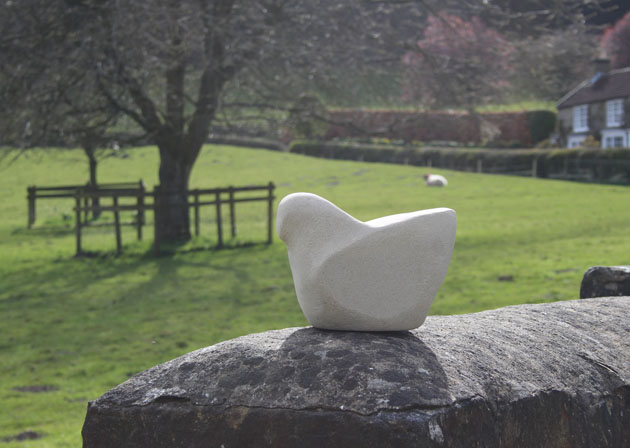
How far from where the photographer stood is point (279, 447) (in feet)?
12.4

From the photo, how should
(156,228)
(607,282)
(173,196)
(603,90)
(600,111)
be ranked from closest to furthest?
1. (607,282)
2. (156,228)
3. (173,196)
4. (600,111)
5. (603,90)

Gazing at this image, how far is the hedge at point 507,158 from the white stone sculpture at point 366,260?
1146 inches

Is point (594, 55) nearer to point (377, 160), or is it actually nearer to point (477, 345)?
point (377, 160)

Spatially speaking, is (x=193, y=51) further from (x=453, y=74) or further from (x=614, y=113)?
(x=614, y=113)

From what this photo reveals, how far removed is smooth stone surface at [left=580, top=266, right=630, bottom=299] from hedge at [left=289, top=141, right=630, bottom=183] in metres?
26.5

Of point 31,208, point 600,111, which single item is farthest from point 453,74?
point 600,111

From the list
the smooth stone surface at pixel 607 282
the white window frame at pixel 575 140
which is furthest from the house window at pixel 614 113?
the smooth stone surface at pixel 607 282

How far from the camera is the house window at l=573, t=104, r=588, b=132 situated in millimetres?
45109

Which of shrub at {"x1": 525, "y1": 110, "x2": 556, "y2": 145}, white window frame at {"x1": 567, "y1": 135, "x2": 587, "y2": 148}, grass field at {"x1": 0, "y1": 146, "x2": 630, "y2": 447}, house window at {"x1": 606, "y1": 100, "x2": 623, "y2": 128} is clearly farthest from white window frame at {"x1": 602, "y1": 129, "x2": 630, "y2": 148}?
grass field at {"x1": 0, "y1": 146, "x2": 630, "y2": 447}

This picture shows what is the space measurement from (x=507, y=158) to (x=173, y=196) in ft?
72.7

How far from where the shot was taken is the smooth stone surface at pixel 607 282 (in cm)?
643

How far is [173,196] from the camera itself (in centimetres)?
1858

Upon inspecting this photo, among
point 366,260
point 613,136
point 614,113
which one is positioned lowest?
point 366,260

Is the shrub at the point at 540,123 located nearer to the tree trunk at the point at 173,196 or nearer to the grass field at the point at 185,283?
the grass field at the point at 185,283
